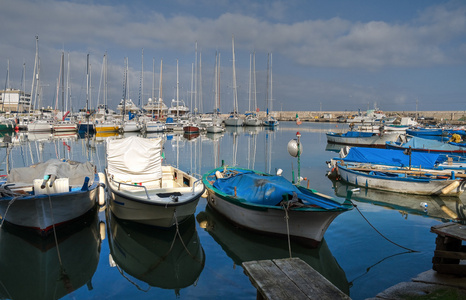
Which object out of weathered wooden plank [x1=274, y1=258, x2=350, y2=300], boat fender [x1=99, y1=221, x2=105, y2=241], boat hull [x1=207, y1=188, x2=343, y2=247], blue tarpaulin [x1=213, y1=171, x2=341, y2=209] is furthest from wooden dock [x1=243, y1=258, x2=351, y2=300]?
boat fender [x1=99, y1=221, x2=105, y2=241]

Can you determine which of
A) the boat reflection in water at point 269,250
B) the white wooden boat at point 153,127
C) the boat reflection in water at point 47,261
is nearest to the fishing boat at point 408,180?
the boat reflection in water at point 269,250

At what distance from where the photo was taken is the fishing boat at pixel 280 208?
9.03m

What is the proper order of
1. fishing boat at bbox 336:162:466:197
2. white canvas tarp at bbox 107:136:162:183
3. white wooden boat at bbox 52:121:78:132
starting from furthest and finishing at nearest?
white wooden boat at bbox 52:121:78:132
fishing boat at bbox 336:162:466:197
white canvas tarp at bbox 107:136:162:183

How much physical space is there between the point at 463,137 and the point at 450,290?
49.8 meters

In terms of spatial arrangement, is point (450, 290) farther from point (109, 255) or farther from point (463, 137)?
point (463, 137)

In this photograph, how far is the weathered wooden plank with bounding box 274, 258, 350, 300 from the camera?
385cm

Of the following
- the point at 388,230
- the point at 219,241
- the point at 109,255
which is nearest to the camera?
the point at 109,255

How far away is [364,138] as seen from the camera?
42.1m

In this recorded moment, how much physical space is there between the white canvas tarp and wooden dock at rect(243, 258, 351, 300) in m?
10.1

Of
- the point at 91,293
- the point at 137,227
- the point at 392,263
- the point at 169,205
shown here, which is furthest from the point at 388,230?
the point at 91,293

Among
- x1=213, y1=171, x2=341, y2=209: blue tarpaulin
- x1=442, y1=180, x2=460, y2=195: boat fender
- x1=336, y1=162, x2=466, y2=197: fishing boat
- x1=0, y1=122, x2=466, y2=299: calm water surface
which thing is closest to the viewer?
x1=0, y1=122, x2=466, y2=299: calm water surface

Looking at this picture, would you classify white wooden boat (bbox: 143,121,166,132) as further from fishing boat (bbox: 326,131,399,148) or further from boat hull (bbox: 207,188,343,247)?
boat hull (bbox: 207,188,343,247)

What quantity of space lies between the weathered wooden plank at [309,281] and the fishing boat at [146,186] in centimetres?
592

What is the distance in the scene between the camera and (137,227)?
11398 millimetres
